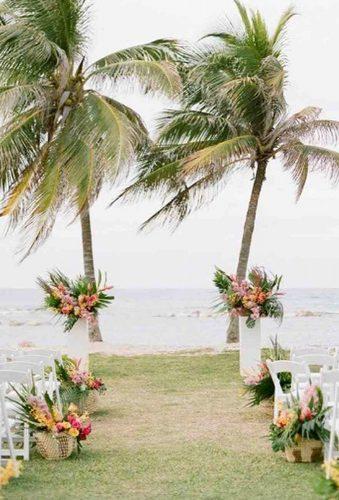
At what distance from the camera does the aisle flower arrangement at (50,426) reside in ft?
31.1

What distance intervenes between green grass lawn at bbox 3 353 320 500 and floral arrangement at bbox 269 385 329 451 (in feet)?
0.83

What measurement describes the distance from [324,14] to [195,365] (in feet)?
49.5

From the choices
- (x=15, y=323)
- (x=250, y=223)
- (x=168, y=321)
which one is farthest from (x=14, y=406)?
(x=15, y=323)

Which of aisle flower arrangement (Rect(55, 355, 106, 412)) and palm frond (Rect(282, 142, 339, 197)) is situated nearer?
aisle flower arrangement (Rect(55, 355, 106, 412))

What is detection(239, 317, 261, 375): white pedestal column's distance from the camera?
16.5m

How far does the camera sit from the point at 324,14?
2955cm

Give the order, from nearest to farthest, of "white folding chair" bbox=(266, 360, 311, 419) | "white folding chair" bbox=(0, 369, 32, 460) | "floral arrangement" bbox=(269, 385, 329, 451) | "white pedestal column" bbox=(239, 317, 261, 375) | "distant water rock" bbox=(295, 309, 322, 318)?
"white folding chair" bbox=(0, 369, 32, 460) → "floral arrangement" bbox=(269, 385, 329, 451) → "white folding chair" bbox=(266, 360, 311, 419) → "white pedestal column" bbox=(239, 317, 261, 375) → "distant water rock" bbox=(295, 309, 322, 318)

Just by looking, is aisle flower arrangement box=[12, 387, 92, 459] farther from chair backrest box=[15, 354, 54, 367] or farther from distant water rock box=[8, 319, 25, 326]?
distant water rock box=[8, 319, 25, 326]

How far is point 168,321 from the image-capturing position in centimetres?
5025

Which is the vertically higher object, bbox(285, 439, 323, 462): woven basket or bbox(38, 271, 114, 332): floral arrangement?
bbox(38, 271, 114, 332): floral arrangement

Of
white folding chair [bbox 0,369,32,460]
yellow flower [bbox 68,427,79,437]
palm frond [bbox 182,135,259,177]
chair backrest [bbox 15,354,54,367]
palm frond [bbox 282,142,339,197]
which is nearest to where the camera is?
white folding chair [bbox 0,369,32,460]

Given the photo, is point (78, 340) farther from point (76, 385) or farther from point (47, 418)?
point (47, 418)

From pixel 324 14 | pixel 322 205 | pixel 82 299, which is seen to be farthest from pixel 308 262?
pixel 82 299

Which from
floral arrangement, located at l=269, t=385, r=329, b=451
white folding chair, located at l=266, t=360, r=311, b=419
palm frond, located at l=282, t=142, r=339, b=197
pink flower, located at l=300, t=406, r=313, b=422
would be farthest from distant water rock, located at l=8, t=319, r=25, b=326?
pink flower, located at l=300, t=406, r=313, b=422
